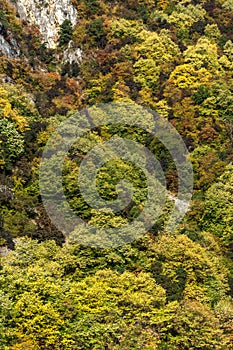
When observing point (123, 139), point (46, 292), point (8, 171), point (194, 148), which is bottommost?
point (46, 292)

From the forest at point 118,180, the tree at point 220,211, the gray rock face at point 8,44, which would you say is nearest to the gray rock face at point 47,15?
the forest at point 118,180

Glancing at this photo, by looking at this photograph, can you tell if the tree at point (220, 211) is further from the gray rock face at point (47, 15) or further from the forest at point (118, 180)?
the gray rock face at point (47, 15)

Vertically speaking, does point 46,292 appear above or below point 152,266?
below

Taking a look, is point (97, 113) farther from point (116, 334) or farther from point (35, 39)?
point (116, 334)

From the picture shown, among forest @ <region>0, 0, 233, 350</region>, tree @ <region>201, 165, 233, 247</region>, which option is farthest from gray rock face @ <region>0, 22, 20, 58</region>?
tree @ <region>201, 165, 233, 247</region>

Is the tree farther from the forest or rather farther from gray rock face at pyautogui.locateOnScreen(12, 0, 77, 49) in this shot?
gray rock face at pyautogui.locateOnScreen(12, 0, 77, 49)

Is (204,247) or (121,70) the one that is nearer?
(204,247)

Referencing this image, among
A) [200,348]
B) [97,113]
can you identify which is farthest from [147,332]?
[97,113]
